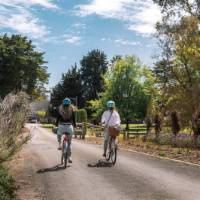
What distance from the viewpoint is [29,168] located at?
49.3 ft

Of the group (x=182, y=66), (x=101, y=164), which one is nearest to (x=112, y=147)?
(x=101, y=164)

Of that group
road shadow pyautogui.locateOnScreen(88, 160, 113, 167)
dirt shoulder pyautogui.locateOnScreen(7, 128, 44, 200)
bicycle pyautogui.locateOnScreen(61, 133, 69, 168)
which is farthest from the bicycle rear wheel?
dirt shoulder pyautogui.locateOnScreen(7, 128, 44, 200)

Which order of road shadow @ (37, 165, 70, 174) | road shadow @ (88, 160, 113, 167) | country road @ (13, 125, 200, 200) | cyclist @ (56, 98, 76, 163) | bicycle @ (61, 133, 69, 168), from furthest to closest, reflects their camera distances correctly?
road shadow @ (88, 160, 113, 167) → cyclist @ (56, 98, 76, 163) → bicycle @ (61, 133, 69, 168) → road shadow @ (37, 165, 70, 174) → country road @ (13, 125, 200, 200)

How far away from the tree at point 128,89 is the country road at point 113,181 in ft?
211

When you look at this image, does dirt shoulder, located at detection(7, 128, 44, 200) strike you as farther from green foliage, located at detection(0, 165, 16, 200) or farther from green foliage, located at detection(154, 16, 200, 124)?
green foliage, located at detection(154, 16, 200, 124)

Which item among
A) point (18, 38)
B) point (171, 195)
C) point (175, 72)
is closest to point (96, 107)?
point (18, 38)

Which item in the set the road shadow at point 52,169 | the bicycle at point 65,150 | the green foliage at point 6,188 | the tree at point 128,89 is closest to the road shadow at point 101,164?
the bicycle at point 65,150

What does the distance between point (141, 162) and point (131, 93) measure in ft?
214

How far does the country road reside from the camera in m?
10.3

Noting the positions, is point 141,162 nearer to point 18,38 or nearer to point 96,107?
point 18,38

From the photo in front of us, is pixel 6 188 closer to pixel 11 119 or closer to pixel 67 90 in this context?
pixel 11 119

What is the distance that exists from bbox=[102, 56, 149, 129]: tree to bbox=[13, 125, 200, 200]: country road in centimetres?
6439

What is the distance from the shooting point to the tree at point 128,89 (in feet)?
266

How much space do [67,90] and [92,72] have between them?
30.7 ft
